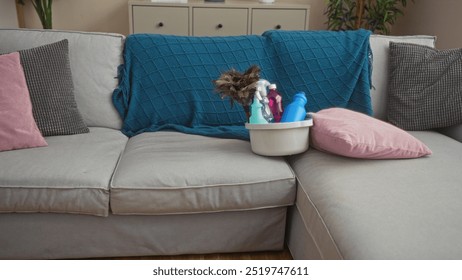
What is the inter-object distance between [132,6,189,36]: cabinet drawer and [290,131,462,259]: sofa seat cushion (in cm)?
188

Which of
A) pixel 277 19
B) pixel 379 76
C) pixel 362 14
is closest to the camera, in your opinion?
pixel 379 76

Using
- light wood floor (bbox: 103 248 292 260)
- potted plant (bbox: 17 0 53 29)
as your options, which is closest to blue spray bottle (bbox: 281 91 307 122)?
light wood floor (bbox: 103 248 292 260)

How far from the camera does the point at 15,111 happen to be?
4.85ft

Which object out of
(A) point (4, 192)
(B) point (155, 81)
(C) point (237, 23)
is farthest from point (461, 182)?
(C) point (237, 23)

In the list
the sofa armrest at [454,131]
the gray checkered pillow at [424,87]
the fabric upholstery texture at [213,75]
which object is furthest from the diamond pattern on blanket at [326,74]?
the sofa armrest at [454,131]

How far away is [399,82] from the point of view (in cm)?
181

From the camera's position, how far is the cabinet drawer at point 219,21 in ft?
10.0

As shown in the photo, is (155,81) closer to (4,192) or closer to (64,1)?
(4,192)

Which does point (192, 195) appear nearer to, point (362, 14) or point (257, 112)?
point (257, 112)

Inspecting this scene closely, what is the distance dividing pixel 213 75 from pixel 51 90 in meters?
0.65

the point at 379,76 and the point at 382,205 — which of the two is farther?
the point at 379,76

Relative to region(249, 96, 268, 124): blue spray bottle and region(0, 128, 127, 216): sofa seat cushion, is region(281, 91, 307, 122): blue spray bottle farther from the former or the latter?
region(0, 128, 127, 216): sofa seat cushion

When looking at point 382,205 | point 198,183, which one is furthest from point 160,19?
point 382,205

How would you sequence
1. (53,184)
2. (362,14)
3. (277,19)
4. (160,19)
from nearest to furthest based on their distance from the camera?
(53,184), (160,19), (277,19), (362,14)
